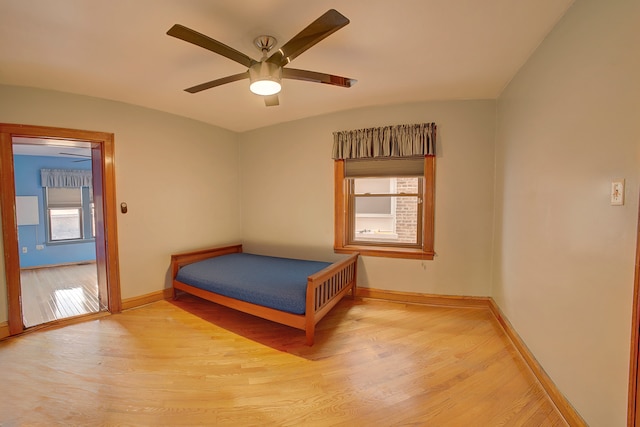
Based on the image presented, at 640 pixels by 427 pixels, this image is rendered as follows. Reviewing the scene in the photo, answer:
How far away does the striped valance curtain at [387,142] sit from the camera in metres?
2.82

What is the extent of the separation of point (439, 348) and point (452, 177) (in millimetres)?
1805

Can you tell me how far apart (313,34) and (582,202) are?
5.72ft

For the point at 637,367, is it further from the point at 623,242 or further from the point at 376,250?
the point at 376,250

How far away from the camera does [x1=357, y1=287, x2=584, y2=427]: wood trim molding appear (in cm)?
143

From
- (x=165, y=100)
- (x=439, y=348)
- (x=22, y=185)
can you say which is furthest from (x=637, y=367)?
(x=22, y=185)

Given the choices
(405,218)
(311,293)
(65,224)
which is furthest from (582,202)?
(65,224)

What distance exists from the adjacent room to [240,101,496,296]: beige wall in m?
0.03

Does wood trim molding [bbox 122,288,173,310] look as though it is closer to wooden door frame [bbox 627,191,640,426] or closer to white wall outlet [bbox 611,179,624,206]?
wooden door frame [bbox 627,191,640,426]

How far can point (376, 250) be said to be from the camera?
10.2 feet

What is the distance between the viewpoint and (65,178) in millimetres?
5320

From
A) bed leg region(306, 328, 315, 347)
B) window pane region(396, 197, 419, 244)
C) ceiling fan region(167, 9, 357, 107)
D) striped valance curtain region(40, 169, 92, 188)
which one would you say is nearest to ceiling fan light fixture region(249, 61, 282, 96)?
ceiling fan region(167, 9, 357, 107)

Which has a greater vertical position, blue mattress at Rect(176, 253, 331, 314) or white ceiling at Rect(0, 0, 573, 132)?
white ceiling at Rect(0, 0, 573, 132)

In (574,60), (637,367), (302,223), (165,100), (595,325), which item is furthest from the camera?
(302,223)

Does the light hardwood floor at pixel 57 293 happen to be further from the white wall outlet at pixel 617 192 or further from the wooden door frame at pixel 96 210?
the white wall outlet at pixel 617 192
